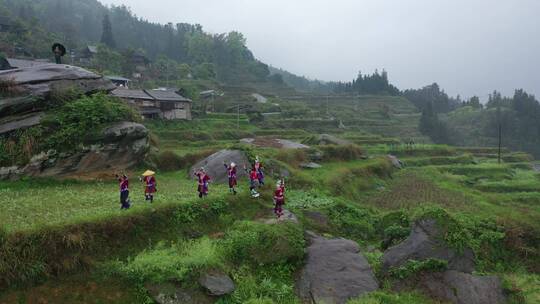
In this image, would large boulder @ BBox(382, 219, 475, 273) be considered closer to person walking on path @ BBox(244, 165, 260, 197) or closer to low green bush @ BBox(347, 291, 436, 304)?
low green bush @ BBox(347, 291, 436, 304)

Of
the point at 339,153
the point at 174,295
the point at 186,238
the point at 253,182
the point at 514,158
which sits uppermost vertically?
the point at 253,182

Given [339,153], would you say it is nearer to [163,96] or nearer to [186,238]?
[163,96]

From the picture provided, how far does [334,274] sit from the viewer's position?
1625cm

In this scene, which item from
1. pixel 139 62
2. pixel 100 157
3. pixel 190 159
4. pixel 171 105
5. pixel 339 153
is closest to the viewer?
pixel 100 157

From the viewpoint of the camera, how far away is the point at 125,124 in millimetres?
26922

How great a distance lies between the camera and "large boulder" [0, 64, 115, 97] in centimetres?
2511

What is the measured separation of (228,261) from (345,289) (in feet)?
14.4

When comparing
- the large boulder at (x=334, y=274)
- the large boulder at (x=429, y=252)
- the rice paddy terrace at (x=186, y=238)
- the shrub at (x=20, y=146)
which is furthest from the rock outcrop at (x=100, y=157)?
the large boulder at (x=429, y=252)

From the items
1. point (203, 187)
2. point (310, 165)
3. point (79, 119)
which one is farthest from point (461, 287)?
point (310, 165)

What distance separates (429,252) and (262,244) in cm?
659

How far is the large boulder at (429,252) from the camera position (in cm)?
1691

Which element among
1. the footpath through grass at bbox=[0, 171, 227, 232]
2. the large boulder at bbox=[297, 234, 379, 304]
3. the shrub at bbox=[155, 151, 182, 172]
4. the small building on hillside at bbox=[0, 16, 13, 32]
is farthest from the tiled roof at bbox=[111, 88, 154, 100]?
the large boulder at bbox=[297, 234, 379, 304]

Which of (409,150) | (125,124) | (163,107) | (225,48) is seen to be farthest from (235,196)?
(225,48)

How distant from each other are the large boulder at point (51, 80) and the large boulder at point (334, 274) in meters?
18.5
